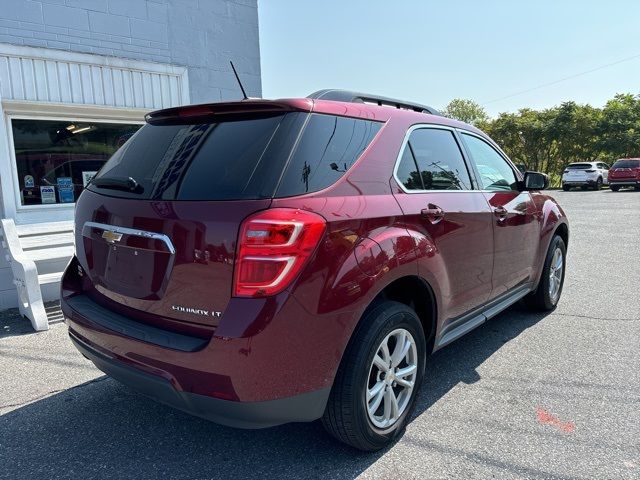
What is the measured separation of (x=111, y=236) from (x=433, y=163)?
6.58ft

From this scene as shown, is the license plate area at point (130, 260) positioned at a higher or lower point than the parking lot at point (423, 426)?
higher

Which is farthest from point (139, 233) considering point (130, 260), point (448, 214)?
point (448, 214)

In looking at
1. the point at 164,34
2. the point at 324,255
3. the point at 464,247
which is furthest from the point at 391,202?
the point at 164,34

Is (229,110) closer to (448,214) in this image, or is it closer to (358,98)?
(358,98)

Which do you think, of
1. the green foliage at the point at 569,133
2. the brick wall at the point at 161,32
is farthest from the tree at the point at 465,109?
the brick wall at the point at 161,32

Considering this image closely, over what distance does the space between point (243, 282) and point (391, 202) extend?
0.98 metres

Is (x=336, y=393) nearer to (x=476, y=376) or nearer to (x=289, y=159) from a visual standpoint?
(x=289, y=159)

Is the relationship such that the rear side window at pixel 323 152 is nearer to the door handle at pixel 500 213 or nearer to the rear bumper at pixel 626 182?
the door handle at pixel 500 213

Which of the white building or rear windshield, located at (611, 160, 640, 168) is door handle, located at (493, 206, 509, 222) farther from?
rear windshield, located at (611, 160, 640, 168)

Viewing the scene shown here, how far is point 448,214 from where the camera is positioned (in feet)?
10.2

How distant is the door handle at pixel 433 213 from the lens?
2861mm

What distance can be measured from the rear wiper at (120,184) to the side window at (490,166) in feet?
7.91

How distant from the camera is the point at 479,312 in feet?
11.9

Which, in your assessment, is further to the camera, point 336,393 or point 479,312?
point 479,312
